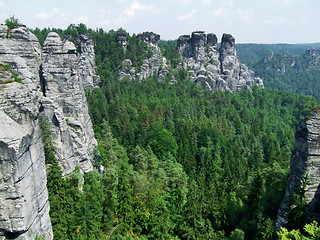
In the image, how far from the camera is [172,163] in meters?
41.3

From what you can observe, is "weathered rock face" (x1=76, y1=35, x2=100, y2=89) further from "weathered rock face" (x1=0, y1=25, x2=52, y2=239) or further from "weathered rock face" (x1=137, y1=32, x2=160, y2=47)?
"weathered rock face" (x1=0, y1=25, x2=52, y2=239)

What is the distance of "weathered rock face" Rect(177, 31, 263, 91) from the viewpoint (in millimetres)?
93750

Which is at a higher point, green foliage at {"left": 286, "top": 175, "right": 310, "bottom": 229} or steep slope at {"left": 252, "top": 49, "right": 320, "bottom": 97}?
green foliage at {"left": 286, "top": 175, "right": 310, "bottom": 229}

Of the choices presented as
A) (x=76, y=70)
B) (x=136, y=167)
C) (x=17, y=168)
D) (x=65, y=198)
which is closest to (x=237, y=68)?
(x=136, y=167)

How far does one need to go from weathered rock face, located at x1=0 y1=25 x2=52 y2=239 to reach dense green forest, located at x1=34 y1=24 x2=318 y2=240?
463 centimetres

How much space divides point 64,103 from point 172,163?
18.3 metres

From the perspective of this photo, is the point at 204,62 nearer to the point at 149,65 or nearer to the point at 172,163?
the point at 149,65

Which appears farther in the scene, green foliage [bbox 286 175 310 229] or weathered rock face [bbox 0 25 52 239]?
green foliage [bbox 286 175 310 229]

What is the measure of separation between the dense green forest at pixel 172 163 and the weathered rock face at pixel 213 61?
22.7 feet

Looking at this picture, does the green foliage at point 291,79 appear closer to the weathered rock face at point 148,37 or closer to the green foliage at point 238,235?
the weathered rock face at point 148,37

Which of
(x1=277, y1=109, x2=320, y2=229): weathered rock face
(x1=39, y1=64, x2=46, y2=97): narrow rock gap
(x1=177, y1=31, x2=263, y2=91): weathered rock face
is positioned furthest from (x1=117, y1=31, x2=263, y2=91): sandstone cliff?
(x1=277, y1=109, x2=320, y2=229): weathered rock face

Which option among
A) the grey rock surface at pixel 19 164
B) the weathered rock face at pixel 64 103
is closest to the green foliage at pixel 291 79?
the weathered rock face at pixel 64 103

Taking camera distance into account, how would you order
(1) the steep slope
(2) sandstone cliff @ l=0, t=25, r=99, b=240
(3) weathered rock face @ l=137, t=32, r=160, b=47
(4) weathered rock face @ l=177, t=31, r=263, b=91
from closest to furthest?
(2) sandstone cliff @ l=0, t=25, r=99, b=240
(4) weathered rock face @ l=177, t=31, r=263, b=91
(3) weathered rock face @ l=137, t=32, r=160, b=47
(1) the steep slope

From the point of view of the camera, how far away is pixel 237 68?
10100 cm
